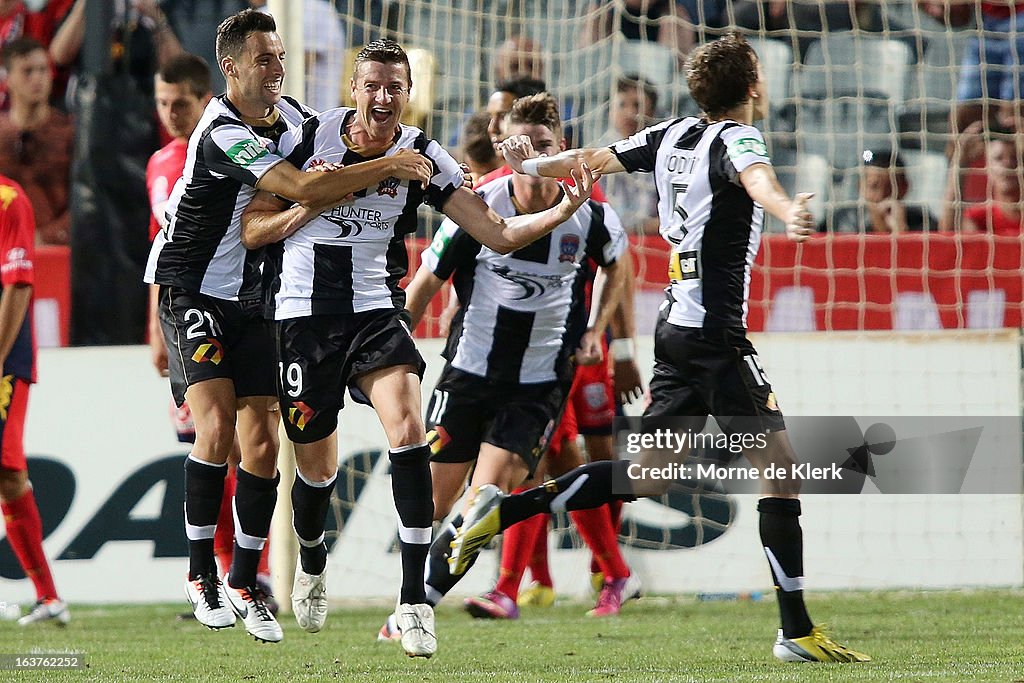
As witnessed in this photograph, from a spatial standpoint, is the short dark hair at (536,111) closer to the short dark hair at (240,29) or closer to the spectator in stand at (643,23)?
the short dark hair at (240,29)

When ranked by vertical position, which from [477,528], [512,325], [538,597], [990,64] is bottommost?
[538,597]

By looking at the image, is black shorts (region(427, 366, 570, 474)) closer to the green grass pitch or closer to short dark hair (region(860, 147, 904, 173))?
the green grass pitch

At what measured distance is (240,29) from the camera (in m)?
5.25

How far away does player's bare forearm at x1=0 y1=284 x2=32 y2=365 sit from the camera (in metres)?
6.55

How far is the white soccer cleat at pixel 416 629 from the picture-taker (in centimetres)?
467

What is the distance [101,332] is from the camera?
8562mm

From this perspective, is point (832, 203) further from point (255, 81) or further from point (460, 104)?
point (255, 81)

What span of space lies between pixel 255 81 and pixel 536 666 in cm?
227

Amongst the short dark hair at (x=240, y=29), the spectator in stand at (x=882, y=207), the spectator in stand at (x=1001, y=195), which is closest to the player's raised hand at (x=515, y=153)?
the short dark hair at (x=240, y=29)

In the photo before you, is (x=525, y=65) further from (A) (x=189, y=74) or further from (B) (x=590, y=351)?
(B) (x=590, y=351)

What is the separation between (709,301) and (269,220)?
62.0 inches

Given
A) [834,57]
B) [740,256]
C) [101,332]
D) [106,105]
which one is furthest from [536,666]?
[834,57]

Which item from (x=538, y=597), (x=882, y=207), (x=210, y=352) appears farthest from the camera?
(x=882, y=207)

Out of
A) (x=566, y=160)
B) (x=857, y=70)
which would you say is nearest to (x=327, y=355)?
(x=566, y=160)
